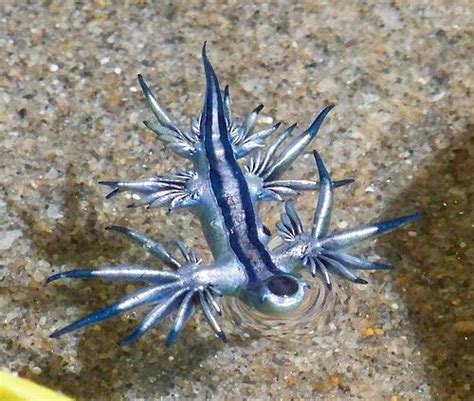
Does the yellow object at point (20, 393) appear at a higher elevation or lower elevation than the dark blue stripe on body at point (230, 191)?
lower

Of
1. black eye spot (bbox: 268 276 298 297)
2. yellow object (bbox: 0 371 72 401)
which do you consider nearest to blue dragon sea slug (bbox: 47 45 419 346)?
black eye spot (bbox: 268 276 298 297)

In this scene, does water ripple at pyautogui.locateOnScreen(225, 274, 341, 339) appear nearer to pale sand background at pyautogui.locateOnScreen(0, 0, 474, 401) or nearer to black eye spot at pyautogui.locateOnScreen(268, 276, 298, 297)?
pale sand background at pyautogui.locateOnScreen(0, 0, 474, 401)

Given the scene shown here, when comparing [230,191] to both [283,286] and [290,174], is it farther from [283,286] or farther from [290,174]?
[290,174]

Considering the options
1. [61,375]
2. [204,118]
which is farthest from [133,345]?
[204,118]

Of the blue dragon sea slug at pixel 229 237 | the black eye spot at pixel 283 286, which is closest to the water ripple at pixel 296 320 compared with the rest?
the blue dragon sea slug at pixel 229 237

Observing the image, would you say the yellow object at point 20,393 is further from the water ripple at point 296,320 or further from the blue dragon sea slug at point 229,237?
the water ripple at point 296,320

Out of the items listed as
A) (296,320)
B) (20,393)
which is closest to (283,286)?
(296,320)
